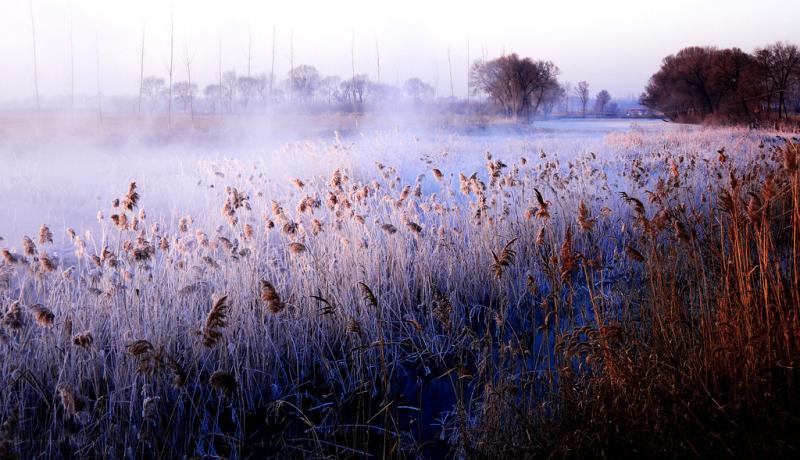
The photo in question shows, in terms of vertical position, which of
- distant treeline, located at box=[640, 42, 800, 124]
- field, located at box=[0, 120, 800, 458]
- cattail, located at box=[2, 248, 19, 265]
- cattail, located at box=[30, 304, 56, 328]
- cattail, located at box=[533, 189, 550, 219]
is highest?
distant treeline, located at box=[640, 42, 800, 124]

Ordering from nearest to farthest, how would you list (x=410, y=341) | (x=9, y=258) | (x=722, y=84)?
(x=9, y=258)
(x=410, y=341)
(x=722, y=84)

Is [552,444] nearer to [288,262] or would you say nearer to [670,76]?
[288,262]

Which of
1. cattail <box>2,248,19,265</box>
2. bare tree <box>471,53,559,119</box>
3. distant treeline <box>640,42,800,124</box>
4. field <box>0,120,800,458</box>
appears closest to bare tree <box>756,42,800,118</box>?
distant treeline <box>640,42,800,124</box>

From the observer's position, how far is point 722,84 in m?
34.6

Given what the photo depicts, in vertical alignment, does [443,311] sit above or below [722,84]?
below

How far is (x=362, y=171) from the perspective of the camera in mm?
11211

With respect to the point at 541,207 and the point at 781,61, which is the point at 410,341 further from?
the point at 781,61

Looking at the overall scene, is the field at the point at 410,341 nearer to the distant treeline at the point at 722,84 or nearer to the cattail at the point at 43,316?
the cattail at the point at 43,316

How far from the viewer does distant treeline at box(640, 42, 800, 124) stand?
28516 millimetres

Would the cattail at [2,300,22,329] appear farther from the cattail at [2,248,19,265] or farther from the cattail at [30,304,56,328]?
the cattail at [2,248,19,265]

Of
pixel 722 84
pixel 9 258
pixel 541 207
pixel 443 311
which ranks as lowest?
pixel 443 311

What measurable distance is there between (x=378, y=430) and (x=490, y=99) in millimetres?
48369

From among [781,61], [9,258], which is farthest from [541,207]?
[781,61]

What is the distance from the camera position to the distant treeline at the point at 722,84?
1123 inches
